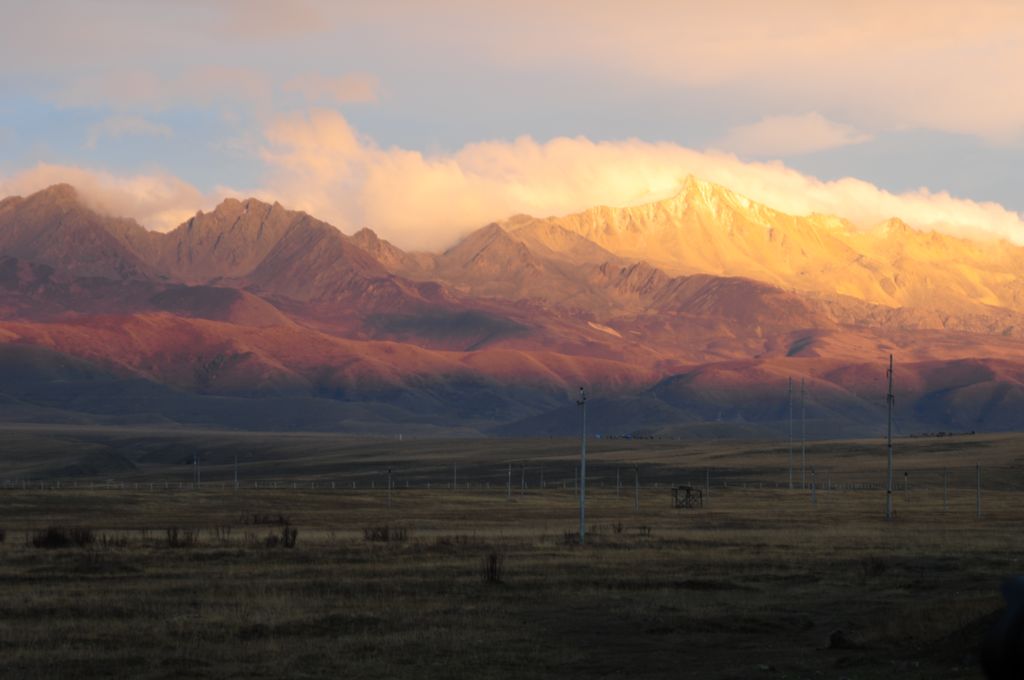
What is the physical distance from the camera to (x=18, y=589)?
3875cm

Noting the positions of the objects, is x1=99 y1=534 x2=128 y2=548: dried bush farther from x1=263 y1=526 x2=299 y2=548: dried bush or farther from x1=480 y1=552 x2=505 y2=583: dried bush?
x1=480 y1=552 x2=505 y2=583: dried bush

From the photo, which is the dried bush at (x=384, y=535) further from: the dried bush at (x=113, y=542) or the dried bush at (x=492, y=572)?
the dried bush at (x=492, y=572)

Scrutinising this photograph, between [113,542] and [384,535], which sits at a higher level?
[384,535]

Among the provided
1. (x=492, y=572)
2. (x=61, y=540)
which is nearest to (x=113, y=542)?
(x=61, y=540)

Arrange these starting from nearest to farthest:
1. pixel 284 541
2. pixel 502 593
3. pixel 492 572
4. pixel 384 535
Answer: pixel 502 593 < pixel 492 572 < pixel 284 541 < pixel 384 535

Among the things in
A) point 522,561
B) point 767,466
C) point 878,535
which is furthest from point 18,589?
point 767,466

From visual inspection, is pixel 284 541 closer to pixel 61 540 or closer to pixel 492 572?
pixel 61 540

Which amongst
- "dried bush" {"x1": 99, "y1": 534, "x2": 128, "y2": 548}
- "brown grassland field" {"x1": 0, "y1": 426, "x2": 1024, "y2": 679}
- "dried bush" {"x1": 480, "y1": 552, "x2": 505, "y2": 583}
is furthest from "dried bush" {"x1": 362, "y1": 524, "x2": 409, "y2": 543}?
"dried bush" {"x1": 480, "y1": 552, "x2": 505, "y2": 583}

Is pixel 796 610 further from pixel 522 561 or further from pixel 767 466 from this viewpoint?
pixel 767 466

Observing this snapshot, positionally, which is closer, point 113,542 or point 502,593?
point 502,593

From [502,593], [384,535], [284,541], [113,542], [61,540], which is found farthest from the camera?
[384,535]

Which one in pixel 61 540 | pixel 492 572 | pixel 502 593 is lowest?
pixel 502 593

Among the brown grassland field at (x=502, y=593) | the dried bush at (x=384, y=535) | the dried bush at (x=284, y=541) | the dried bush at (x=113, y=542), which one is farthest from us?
the dried bush at (x=384, y=535)

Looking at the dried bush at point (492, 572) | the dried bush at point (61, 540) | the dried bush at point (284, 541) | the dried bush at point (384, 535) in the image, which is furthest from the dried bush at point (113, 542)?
the dried bush at point (492, 572)
